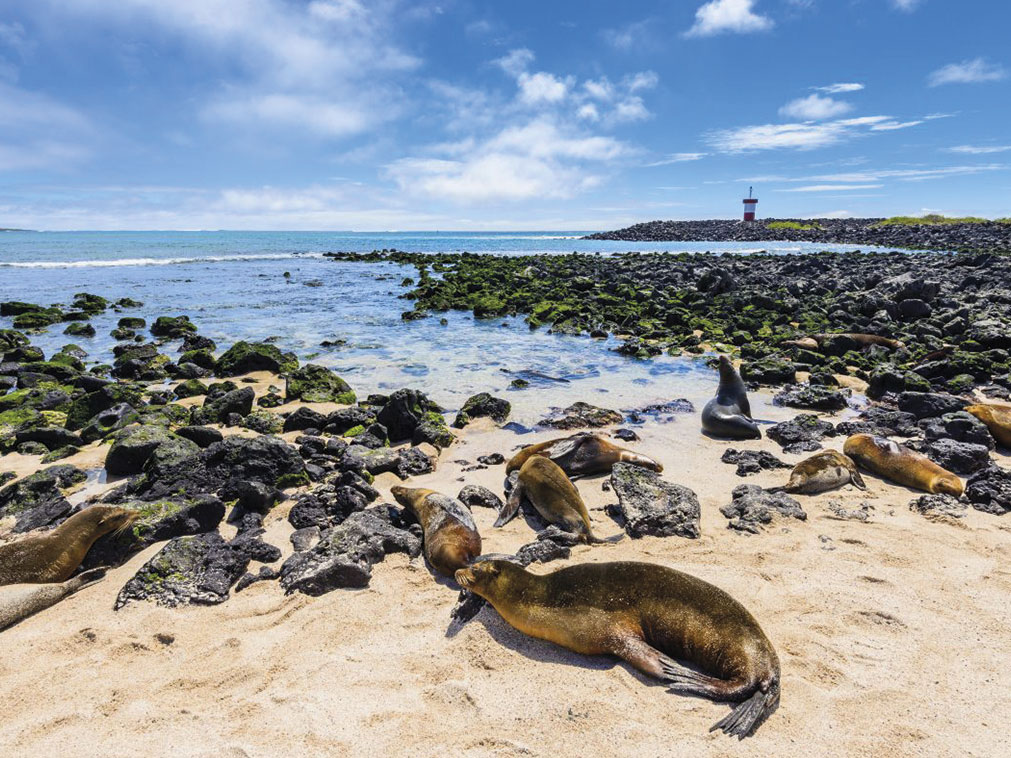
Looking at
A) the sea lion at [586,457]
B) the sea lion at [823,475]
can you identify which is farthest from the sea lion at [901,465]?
the sea lion at [586,457]

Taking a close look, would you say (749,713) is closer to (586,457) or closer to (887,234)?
(586,457)

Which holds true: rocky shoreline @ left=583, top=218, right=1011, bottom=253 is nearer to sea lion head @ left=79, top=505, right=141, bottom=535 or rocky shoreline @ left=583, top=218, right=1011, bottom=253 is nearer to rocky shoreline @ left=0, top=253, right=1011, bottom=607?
rocky shoreline @ left=0, top=253, right=1011, bottom=607

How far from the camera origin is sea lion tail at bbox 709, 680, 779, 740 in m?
3.00

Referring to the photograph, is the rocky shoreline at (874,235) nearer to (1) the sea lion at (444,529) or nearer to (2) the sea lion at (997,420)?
(2) the sea lion at (997,420)

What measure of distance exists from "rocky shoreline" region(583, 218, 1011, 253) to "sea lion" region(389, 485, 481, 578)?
49983 mm

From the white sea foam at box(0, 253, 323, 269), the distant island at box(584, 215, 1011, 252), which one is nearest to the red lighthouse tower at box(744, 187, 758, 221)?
the distant island at box(584, 215, 1011, 252)

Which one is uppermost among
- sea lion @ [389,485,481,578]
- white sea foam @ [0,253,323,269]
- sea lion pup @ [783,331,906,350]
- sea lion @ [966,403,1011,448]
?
white sea foam @ [0,253,323,269]

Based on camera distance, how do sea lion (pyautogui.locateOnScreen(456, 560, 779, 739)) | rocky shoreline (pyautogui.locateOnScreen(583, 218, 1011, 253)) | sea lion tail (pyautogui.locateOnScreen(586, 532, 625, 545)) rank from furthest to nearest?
1. rocky shoreline (pyautogui.locateOnScreen(583, 218, 1011, 253))
2. sea lion tail (pyautogui.locateOnScreen(586, 532, 625, 545))
3. sea lion (pyautogui.locateOnScreen(456, 560, 779, 739))

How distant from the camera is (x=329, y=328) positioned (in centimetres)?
1891

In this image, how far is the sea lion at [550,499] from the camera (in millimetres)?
5422

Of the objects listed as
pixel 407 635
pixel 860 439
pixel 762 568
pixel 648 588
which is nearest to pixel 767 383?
pixel 860 439

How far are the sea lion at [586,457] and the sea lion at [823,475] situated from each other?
152 cm

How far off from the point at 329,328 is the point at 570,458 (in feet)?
46.7

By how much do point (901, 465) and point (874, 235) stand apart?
80219 mm
